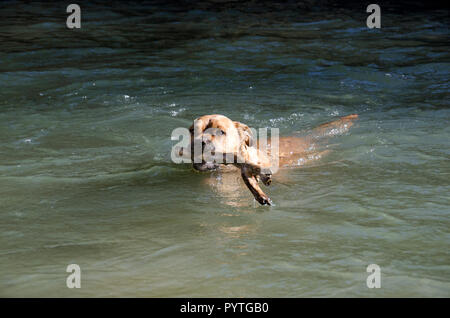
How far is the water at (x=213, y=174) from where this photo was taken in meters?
3.32

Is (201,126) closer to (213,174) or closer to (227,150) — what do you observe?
(227,150)

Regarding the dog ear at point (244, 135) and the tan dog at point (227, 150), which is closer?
the tan dog at point (227, 150)

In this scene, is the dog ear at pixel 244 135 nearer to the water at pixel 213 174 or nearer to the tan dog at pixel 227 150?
the tan dog at pixel 227 150

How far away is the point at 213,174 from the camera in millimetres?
4777

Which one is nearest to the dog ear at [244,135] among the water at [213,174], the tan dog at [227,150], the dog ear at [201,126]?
the tan dog at [227,150]

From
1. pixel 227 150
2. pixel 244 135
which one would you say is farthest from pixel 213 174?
pixel 227 150

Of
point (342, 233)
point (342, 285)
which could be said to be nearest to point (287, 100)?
point (342, 233)

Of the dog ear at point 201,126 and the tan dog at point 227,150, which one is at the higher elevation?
the dog ear at point 201,126

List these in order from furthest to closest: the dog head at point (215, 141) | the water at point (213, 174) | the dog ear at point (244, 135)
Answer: the dog ear at point (244, 135), the dog head at point (215, 141), the water at point (213, 174)

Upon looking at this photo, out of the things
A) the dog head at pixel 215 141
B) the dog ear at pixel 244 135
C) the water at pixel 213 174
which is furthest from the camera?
the dog ear at pixel 244 135

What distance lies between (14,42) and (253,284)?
8.49 meters

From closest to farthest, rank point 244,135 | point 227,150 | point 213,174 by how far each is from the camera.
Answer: point 227,150, point 244,135, point 213,174

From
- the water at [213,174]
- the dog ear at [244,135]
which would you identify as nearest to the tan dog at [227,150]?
the dog ear at [244,135]

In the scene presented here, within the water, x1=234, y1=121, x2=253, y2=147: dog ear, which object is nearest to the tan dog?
x1=234, y1=121, x2=253, y2=147: dog ear
